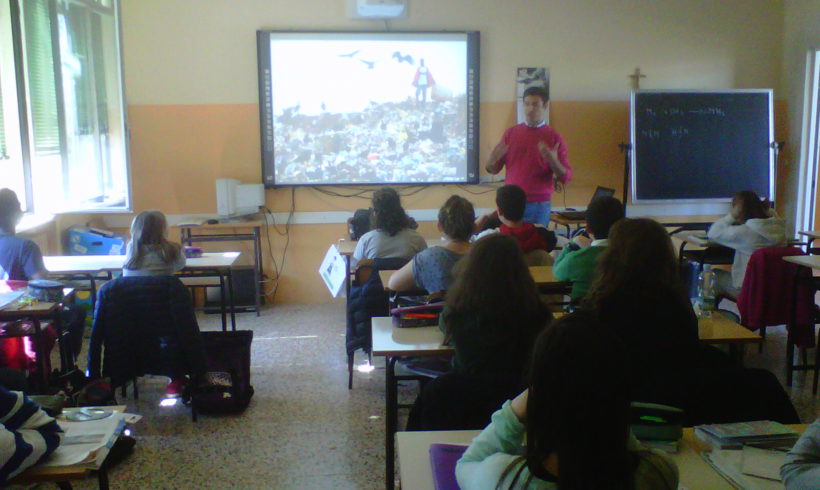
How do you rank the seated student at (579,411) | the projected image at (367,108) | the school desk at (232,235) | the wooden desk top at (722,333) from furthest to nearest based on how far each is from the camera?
the projected image at (367,108) → the school desk at (232,235) → the wooden desk top at (722,333) → the seated student at (579,411)

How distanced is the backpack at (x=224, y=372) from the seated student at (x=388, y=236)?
0.86m

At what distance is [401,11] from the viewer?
19.7 ft

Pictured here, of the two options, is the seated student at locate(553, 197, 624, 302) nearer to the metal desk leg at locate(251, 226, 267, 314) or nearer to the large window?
the metal desk leg at locate(251, 226, 267, 314)

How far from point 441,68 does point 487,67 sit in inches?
16.0

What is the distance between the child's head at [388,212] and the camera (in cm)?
426

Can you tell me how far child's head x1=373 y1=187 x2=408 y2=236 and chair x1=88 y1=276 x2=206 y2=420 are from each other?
1.24 meters

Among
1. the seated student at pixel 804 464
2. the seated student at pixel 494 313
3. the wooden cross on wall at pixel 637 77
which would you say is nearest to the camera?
the seated student at pixel 804 464

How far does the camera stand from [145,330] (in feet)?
11.7

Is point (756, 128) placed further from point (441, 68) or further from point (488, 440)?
point (488, 440)

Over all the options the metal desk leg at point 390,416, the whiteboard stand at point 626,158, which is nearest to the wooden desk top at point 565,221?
the whiteboard stand at point 626,158

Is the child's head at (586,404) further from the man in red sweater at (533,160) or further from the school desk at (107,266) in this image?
the man in red sweater at (533,160)

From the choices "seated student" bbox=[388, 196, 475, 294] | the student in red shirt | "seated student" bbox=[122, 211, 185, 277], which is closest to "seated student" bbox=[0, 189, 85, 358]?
"seated student" bbox=[122, 211, 185, 277]

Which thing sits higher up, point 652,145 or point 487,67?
point 487,67

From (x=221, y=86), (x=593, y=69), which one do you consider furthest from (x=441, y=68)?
(x=221, y=86)
